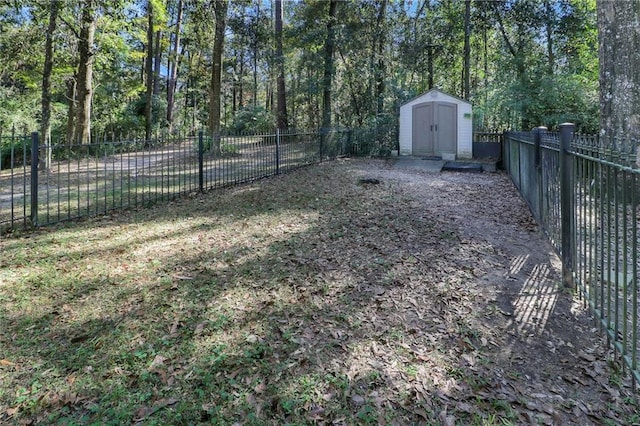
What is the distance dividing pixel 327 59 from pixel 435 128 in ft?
20.6

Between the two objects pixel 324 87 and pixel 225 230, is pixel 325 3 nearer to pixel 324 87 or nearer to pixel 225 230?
pixel 324 87

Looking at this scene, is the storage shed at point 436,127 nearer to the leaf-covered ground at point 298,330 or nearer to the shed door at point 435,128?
the shed door at point 435,128

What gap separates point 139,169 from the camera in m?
10.9

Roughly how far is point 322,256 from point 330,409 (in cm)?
231

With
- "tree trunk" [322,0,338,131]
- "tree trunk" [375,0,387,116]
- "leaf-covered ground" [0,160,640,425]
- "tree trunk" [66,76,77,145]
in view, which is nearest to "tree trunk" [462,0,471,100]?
"tree trunk" [375,0,387,116]

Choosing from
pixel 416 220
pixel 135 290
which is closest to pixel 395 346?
pixel 135 290

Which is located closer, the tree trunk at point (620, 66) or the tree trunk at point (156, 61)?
the tree trunk at point (620, 66)

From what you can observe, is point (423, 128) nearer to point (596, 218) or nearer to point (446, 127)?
point (446, 127)

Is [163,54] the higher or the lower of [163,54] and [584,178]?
the higher

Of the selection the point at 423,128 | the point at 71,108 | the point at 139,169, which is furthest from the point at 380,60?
the point at 71,108

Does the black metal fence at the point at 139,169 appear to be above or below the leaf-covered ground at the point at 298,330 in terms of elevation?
above

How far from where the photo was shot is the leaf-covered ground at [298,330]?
2305 mm

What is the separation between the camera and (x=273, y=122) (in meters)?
22.3

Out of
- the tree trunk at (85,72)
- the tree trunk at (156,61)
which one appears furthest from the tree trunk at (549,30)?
the tree trunk at (156,61)
